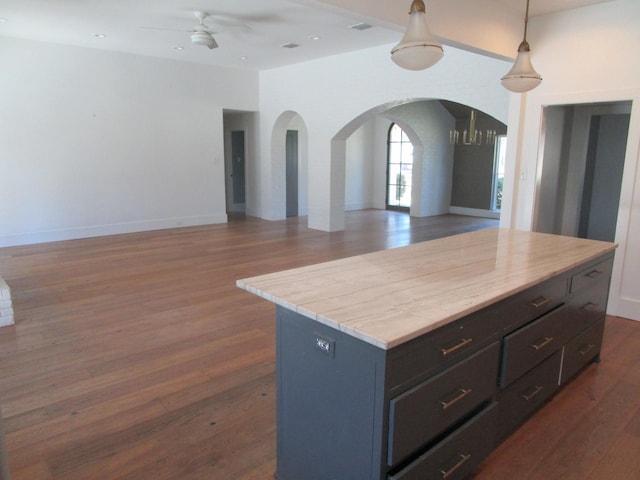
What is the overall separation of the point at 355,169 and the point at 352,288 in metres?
9.68

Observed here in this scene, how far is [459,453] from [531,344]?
0.72 metres

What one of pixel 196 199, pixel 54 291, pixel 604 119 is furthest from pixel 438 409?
pixel 196 199

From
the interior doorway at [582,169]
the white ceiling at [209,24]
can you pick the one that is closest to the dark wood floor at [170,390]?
the interior doorway at [582,169]

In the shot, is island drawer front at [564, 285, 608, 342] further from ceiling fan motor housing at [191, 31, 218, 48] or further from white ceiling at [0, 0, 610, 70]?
ceiling fan motor housing at [191, 31, 218, 48]

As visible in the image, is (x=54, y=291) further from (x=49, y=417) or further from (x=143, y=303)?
(x=49, y=417)

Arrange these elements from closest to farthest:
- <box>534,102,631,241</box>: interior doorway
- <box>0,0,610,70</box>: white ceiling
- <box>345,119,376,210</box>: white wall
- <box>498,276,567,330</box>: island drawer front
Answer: <box>498,276,567,330</box>: island drawer front, <box>534,102,631,241</box>: interior doorway, <box>0,0,610,70</box>: white ceiling, <box>345,119,376,210</box>: white wall

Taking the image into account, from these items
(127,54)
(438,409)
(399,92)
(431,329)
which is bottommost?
(438,409)

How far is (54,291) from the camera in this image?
15.2ft

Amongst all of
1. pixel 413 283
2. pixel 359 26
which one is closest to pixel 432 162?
pixel 359 26

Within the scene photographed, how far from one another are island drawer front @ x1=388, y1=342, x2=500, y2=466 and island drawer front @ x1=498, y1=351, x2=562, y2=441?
0.24 m

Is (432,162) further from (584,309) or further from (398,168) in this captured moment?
(584,309)

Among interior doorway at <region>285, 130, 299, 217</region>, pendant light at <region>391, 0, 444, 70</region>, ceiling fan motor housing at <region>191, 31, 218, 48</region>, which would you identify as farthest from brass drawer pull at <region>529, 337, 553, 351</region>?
interior doorway at <region>285, 130, 299, 217</region>

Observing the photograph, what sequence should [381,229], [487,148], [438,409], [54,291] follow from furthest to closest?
[487,148], [381,229], [54,291], [438,409]

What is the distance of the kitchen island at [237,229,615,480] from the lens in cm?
152
